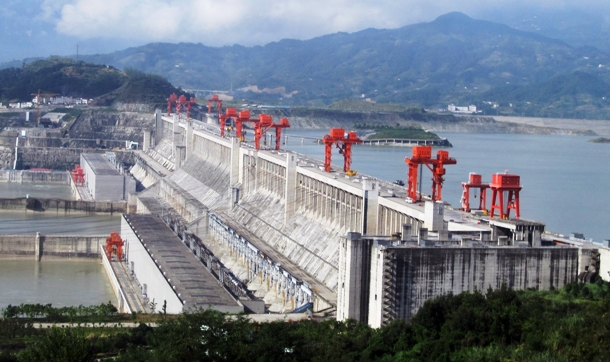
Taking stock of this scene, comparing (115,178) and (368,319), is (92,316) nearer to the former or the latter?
(368,319)

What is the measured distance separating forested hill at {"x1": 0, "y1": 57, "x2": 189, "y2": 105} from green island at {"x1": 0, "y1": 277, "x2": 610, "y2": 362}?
7592 cm

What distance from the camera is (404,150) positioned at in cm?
8394

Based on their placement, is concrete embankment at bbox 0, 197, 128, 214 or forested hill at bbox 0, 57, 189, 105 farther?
forested hill at bbox 0, 57, 189, 105

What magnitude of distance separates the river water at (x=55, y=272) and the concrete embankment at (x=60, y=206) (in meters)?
0.23

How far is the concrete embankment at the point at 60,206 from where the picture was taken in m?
44.5

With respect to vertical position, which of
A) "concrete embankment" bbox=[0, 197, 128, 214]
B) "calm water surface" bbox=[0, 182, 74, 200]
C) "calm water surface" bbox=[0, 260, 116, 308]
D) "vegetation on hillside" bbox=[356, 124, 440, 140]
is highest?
"vegetation on hillside" bbox=[356, 124, 440, 140]

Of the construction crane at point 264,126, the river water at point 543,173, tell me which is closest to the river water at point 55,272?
the construction crane at point 264,126

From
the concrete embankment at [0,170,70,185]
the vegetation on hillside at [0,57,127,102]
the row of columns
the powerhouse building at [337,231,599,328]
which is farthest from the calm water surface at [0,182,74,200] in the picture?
the vegetation on hillside at [0,57,127,102]

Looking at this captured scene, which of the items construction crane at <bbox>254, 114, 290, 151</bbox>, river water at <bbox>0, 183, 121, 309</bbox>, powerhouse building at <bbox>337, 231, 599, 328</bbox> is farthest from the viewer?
construction crane at <bbox>254, 114, 290, 151</bbox>

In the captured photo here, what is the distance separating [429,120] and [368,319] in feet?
357

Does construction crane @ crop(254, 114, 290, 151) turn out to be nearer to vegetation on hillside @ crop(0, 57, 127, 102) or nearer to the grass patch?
the grass patch

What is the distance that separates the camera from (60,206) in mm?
44500

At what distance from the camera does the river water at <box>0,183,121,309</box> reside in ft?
89.9

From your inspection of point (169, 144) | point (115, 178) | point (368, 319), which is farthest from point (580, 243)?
point (169, 144)
